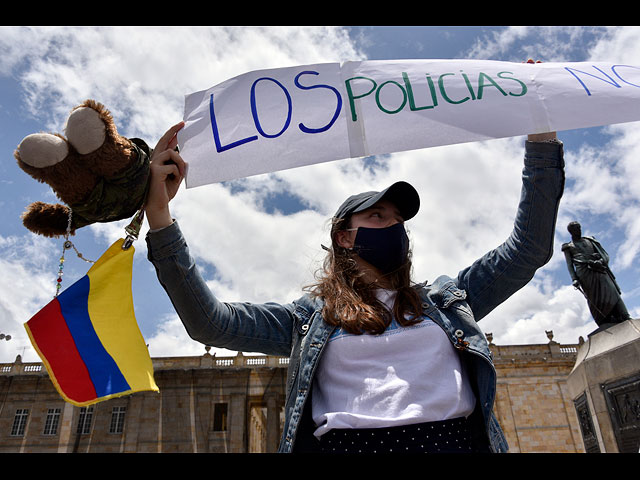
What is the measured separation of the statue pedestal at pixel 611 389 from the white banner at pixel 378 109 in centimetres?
399

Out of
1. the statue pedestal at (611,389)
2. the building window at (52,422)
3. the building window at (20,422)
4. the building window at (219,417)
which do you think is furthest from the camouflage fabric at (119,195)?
the building window at (20,422)

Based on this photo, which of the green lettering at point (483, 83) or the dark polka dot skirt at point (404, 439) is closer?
the dark polka dot skirt at point (404, 439)

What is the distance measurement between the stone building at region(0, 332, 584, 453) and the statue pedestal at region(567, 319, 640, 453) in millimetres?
23835

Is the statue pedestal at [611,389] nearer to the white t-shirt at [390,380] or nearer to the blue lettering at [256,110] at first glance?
the white t-shirt at [390,380]

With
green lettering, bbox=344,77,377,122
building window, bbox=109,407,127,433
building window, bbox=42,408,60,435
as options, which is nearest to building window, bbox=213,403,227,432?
building window, bbox=109,407,127,433

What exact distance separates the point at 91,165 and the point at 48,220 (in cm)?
41

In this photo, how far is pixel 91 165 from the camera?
1.71m

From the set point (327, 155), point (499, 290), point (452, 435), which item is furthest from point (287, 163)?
point (452, 435)

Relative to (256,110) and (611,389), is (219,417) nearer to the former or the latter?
(611,389)

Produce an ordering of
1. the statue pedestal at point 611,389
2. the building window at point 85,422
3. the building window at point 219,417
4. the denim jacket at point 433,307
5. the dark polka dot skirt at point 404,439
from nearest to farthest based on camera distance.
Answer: the dark polka dot skirt at point 404,439, the denim jacket at point 433,307, the statue pedestal at point 611,389, the building window at point 85,422, the building window at point 219,417

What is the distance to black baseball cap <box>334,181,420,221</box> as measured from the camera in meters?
2.06

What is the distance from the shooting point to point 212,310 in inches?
71.2

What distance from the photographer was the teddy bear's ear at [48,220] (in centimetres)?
193
